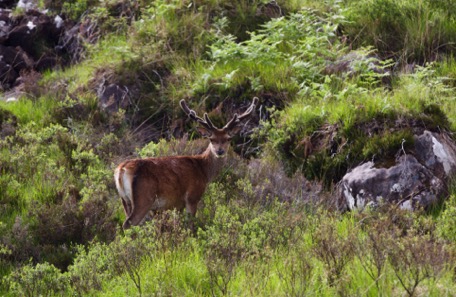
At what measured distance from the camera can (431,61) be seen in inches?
474

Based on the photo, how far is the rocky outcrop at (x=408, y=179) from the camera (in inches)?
361

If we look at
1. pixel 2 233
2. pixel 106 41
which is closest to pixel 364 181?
pixel 2 233

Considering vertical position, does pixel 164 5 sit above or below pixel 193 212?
above

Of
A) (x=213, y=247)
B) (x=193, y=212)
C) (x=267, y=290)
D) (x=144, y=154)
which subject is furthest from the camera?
(x=144, y=154)

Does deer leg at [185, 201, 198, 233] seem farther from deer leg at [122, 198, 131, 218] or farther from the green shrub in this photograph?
the green shrub

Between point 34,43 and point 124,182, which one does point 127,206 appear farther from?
point 34,43

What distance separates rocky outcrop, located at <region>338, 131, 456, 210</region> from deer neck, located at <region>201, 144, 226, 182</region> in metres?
1.55

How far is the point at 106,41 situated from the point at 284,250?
7758 mm

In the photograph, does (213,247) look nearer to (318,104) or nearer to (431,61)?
(318,104)

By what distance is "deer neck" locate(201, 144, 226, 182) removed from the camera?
10035 millimetres

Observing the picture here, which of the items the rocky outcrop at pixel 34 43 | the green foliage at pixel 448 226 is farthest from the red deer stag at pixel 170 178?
the rocky outcrop at pixel 34 43

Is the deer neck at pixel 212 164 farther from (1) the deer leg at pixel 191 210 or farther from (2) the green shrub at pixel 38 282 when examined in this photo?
(2) the green shrub at pixel 38 282

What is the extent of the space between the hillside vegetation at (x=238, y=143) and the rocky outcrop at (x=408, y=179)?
17 cm

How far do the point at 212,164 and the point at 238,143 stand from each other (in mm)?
1587
